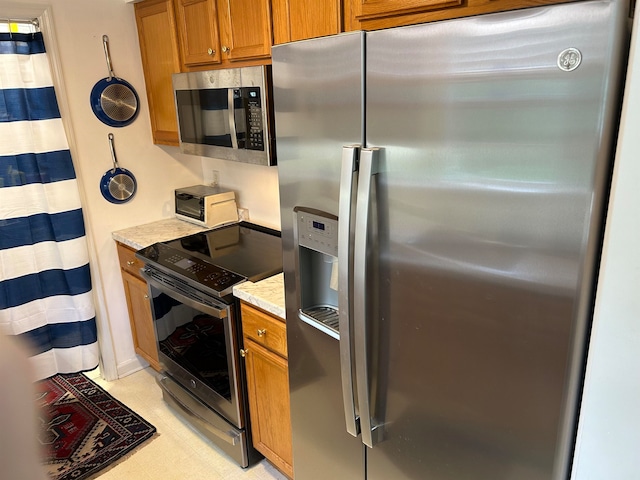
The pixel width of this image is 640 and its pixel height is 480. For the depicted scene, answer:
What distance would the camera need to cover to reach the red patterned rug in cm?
231

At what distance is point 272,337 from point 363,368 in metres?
0.65

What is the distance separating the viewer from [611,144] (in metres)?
0.77

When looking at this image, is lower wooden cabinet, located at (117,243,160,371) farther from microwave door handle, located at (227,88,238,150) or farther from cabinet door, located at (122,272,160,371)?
microwave door handle, located at (227,88,238,150)

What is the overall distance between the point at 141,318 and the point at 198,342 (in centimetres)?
Answer: 75

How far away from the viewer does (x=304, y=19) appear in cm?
167

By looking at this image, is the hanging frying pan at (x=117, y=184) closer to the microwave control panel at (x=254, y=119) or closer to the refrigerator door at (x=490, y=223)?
the microwave control panel at (x=254, y=119)

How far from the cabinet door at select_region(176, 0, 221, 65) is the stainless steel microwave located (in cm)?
10

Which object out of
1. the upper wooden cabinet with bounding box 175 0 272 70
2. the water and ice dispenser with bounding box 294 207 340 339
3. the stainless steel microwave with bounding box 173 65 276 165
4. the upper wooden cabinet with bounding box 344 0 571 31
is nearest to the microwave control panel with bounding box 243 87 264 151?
the stainless steel microwave with bounding box 173 65 276 165

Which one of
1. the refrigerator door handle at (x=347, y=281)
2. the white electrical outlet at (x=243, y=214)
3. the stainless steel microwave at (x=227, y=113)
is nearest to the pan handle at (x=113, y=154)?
the stainless steel microwave at (x=227, y=113)

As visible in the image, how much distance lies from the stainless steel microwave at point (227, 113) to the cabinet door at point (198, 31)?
102mm

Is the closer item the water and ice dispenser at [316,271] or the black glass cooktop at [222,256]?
the water and ice dispenser at [316,271]

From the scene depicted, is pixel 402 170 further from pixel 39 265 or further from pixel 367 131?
pixel 39 265

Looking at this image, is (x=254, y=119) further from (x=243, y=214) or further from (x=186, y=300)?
(x=243, y=214)

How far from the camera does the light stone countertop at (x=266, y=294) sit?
174 cm
